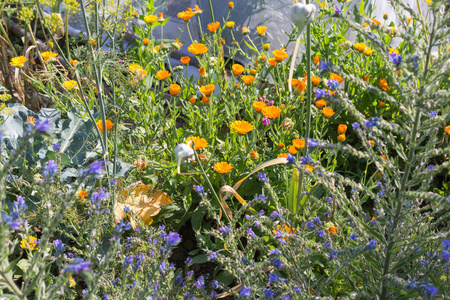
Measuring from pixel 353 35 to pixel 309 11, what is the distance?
93.2 inches

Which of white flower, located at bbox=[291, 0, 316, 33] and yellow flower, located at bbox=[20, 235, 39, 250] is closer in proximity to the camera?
yellow flower, located at bbox=[20, 235, 39, 250]

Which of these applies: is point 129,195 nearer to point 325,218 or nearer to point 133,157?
point 133,157

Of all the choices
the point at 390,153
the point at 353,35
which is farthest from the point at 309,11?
the point at 353,35

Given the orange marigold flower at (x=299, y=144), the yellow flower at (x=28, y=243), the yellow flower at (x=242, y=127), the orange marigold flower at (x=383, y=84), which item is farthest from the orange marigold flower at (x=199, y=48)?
the yellow flower at (x=28, y=243)

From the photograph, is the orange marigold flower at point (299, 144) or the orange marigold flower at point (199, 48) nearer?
the orange marigold flower at point (299, 144)

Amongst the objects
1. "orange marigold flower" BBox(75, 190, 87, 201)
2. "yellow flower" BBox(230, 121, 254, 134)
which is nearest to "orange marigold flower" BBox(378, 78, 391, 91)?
"yellow flower" BBox(230, 121, 254, 134)

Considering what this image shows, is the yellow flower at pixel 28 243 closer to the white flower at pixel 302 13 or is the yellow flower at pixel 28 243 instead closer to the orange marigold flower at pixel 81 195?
the orange marigold flower at pixel 81 195

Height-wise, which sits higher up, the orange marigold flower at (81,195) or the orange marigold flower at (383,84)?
the orange marigold flower at (383,84)

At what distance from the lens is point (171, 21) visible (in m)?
3.88

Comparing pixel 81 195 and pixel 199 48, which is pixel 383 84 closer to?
pixel 199 48

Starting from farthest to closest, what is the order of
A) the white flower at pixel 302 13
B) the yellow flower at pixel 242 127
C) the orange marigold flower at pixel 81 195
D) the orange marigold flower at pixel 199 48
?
1. the orange marigold flower at pixel 199 48
2. the yellow flower at pixel 242 127
3. the orange marigold flower at pixel 81 195
4. the white flower at pixel 302 13

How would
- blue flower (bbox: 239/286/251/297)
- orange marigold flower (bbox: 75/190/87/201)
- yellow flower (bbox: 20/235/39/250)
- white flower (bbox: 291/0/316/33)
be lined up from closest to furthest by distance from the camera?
yellow flower (bbox: 20/235/39/250), blue flower (bbox: 239/286/251/297), white flower (bbox: 291/0/316/33), orange marigold flower (bbox: 75/190/87/201)

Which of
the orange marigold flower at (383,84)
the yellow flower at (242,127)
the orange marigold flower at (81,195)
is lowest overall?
the orange marigold flower at (81,195)

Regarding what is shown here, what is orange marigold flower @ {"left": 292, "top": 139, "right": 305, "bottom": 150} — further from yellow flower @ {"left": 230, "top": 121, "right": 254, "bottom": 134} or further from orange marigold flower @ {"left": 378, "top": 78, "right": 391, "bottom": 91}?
orange marigold flower @ {"left": 378, "top": 78, "right": 391, "bottom": 91}
